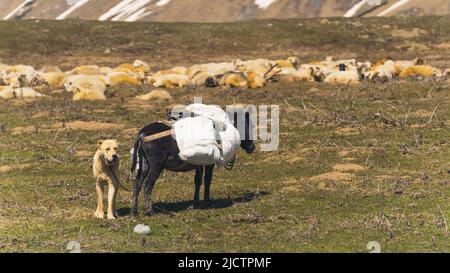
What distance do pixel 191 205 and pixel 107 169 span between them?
5.84 ft

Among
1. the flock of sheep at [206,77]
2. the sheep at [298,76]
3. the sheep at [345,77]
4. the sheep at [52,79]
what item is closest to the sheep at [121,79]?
the flock of sheep at [206,77]

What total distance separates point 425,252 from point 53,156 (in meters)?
9.71

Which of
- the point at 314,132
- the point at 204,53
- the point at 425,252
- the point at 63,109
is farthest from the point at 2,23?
the point at 425,252

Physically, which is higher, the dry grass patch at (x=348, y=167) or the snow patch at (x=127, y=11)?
the dry grass patch at (x=348, y=167)

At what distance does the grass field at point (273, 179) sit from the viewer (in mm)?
10180

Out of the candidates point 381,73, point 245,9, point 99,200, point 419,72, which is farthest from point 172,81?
point 245,9

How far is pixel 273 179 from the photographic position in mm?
14562

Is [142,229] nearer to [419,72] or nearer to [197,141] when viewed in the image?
[197,141]

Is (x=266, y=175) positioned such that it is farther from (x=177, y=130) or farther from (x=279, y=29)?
(x=279, y=29)

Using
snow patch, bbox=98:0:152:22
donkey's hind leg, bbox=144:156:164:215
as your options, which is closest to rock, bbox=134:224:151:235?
donkey's hind leg, bbox=144:156:164:215

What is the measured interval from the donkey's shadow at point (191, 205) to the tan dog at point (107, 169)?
475mm

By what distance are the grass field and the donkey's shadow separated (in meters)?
0.03

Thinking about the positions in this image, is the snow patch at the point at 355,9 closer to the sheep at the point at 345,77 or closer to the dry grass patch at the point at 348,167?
the sheep at the point at 345,77

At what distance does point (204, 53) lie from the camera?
49156mm
